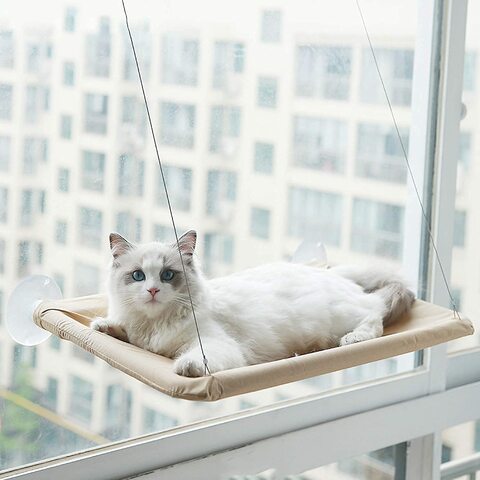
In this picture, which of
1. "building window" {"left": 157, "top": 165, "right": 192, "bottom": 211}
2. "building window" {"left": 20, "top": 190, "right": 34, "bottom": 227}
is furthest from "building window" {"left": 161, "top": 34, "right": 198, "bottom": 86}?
"building window" {"left": 20, "top": 190, "right": 34, "bottom": 227}

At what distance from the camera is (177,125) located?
6.40 ft

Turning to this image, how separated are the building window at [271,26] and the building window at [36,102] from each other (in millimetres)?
604

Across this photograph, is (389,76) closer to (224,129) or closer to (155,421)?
(224,129)

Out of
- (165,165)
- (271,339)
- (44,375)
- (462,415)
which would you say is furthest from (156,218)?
(462,415)

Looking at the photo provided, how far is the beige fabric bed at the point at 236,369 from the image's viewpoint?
47.4 inches

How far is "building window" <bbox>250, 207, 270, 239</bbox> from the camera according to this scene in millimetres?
2133

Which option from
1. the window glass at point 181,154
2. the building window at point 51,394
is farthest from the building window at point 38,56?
the building window at point 51,394

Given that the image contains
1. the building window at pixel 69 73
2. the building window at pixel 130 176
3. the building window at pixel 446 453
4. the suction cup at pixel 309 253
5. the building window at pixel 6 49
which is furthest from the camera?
the building window at pixel 446 453

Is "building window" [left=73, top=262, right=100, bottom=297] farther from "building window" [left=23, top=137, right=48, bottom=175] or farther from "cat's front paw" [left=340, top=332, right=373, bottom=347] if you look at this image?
"cat's front paw" [left=340, top=332, right=373, bottom=347]

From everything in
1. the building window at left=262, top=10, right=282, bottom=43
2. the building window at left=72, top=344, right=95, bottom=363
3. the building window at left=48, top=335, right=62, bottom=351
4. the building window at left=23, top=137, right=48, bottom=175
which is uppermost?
the building window at left=262, top=10, right=282, bottom=43

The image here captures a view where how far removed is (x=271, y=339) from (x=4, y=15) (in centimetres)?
83

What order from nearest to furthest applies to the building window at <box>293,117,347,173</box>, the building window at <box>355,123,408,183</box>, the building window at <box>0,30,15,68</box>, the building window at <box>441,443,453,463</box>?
the building window at <box>0,30,15,68</box> < the building window at <box>293,117,347,173</box> < the building window at <box>355,123,408,183</box> < the building window at <box>441,443,453,463</box>

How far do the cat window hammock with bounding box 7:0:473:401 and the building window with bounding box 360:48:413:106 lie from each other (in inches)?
29.4

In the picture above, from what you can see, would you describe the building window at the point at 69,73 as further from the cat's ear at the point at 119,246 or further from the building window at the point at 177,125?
the cat's ear at the point at 119,246
